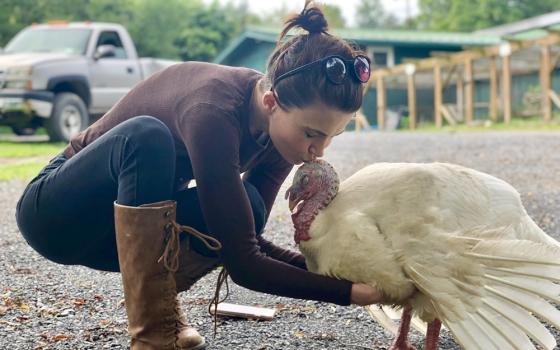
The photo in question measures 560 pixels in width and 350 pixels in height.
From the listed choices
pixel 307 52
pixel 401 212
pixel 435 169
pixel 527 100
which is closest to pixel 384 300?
pixel 401 212

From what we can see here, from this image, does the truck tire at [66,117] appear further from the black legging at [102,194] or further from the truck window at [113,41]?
the black legging at [102,194]

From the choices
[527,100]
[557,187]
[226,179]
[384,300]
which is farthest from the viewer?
[527,100]

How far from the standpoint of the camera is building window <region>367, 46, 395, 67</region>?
2486 centimetres

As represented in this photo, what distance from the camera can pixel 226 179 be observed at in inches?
90.4

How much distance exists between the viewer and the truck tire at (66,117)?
11.7 metres

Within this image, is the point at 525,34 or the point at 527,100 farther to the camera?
the point at 525,34

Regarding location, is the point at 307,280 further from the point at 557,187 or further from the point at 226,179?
the point at 557,187

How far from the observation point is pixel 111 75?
12.8 metres

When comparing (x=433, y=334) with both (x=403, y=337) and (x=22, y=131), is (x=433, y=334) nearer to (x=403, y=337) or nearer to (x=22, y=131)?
(x=403, y=337)

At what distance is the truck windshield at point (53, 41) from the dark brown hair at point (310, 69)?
10694mm

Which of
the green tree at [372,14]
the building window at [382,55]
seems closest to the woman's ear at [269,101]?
the building window at [382,55]

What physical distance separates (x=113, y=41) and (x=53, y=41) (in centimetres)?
104

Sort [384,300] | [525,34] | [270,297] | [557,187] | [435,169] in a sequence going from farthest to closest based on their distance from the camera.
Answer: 1. [525,34]
2. [557,187]
3. [270,297]
4. [435,169]
5. [384,300]

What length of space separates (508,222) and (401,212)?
1.31ft
